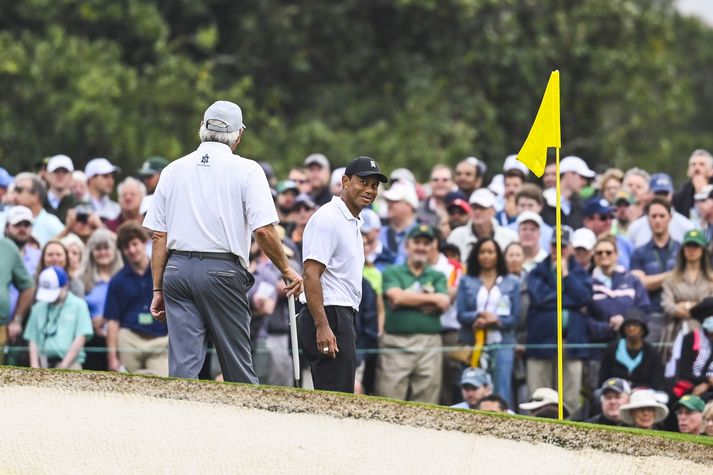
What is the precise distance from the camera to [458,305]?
14195 millimetres

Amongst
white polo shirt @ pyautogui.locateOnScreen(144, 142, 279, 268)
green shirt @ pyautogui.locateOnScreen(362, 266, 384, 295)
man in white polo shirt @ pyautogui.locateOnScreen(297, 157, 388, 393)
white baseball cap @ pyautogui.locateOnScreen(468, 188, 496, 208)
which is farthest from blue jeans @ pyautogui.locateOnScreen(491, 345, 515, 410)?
white polo shirt @ pyautogui.locateOnScreen(144, 142, 279, 268)

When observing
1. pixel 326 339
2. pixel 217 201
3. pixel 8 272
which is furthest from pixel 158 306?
pixel 8 272

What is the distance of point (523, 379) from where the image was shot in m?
14.1

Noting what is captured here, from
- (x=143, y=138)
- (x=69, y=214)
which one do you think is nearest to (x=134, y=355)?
(x=69, y=214)

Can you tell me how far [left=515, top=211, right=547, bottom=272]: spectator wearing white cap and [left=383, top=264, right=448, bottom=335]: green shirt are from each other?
0.93 m

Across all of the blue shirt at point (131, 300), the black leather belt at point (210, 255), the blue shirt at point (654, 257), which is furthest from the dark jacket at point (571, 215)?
the black leather belt at point (210, 255)

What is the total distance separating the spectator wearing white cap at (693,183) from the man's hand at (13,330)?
20.7 feet

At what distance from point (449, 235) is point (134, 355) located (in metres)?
3.26

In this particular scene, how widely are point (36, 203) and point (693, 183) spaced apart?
611cm

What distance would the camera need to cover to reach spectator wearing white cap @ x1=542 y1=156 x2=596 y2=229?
1570 centimetres

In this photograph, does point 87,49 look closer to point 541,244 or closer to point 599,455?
point 541,244

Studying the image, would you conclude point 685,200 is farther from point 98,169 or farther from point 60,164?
point 60,164

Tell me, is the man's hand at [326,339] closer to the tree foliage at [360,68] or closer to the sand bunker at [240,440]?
the sand bunker at [240,440]

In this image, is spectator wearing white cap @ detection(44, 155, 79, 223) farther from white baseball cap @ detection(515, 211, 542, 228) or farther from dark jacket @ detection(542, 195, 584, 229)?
dark jacket @ detection(542, 195, 584, 229)
